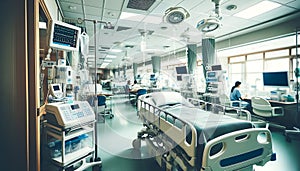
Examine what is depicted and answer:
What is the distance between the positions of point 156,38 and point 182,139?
503 cm

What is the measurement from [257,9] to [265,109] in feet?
6.93

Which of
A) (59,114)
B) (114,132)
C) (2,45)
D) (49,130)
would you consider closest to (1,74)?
(2,45)

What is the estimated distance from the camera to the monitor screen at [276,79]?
3.85m

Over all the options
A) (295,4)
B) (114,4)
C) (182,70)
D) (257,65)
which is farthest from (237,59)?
(114,4)

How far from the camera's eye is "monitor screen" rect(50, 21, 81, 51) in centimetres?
193

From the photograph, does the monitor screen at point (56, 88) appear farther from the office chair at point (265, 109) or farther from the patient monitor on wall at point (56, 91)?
the office chair at point (265, 109)

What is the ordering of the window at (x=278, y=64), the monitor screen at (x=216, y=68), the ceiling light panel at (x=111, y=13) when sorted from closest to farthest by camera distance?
the ceiling light panel at (x=111, y=13) < the monitor screen at (x=216, y=68) < the window at (x=278, y=64)

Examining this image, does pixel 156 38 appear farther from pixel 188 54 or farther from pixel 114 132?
pixel 114 132

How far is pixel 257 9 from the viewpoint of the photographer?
3570 millimetres

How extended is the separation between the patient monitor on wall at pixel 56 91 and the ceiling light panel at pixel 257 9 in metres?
3.80

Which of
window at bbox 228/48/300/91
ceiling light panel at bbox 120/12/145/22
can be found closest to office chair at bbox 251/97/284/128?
window at bbox 228/48/300/91

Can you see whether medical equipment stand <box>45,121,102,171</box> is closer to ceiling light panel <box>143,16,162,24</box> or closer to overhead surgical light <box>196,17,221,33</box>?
overhead surgical light <box>196,17,221,33</box>

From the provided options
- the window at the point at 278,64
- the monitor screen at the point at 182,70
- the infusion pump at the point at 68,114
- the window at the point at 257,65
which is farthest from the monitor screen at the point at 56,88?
the window at the point at 278,64

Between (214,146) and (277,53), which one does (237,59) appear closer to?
(277,53)
